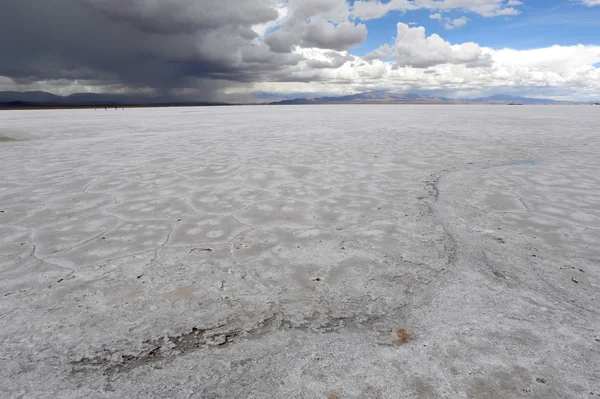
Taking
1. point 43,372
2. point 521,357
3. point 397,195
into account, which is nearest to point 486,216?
point 397,195

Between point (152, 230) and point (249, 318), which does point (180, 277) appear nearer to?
point (249, 318)

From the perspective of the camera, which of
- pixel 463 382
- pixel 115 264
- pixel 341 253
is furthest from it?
pixel 341 253

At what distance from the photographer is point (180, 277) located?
2723mm

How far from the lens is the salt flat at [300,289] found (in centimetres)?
174

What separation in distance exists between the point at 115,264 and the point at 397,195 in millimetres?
3587

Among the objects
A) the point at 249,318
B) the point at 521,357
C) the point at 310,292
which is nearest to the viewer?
the point at 521,357

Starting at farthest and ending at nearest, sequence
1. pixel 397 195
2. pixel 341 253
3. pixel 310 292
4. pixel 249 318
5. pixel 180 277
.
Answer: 1. pixel 397 195
2. pixel 341 253
3. pixel 180 277
4. pixel 310 292
5. pixel 249 318

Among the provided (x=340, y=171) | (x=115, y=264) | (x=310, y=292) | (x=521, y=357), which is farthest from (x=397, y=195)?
(x=115, y=264)

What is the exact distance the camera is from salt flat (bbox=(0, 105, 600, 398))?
1742 millimetres

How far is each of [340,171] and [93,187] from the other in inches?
162

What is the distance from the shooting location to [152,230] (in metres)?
3.66

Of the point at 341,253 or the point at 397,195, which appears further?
the point at 397,195

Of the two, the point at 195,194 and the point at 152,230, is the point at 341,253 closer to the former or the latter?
the point at 152,230

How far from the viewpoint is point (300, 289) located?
256 centimetres
